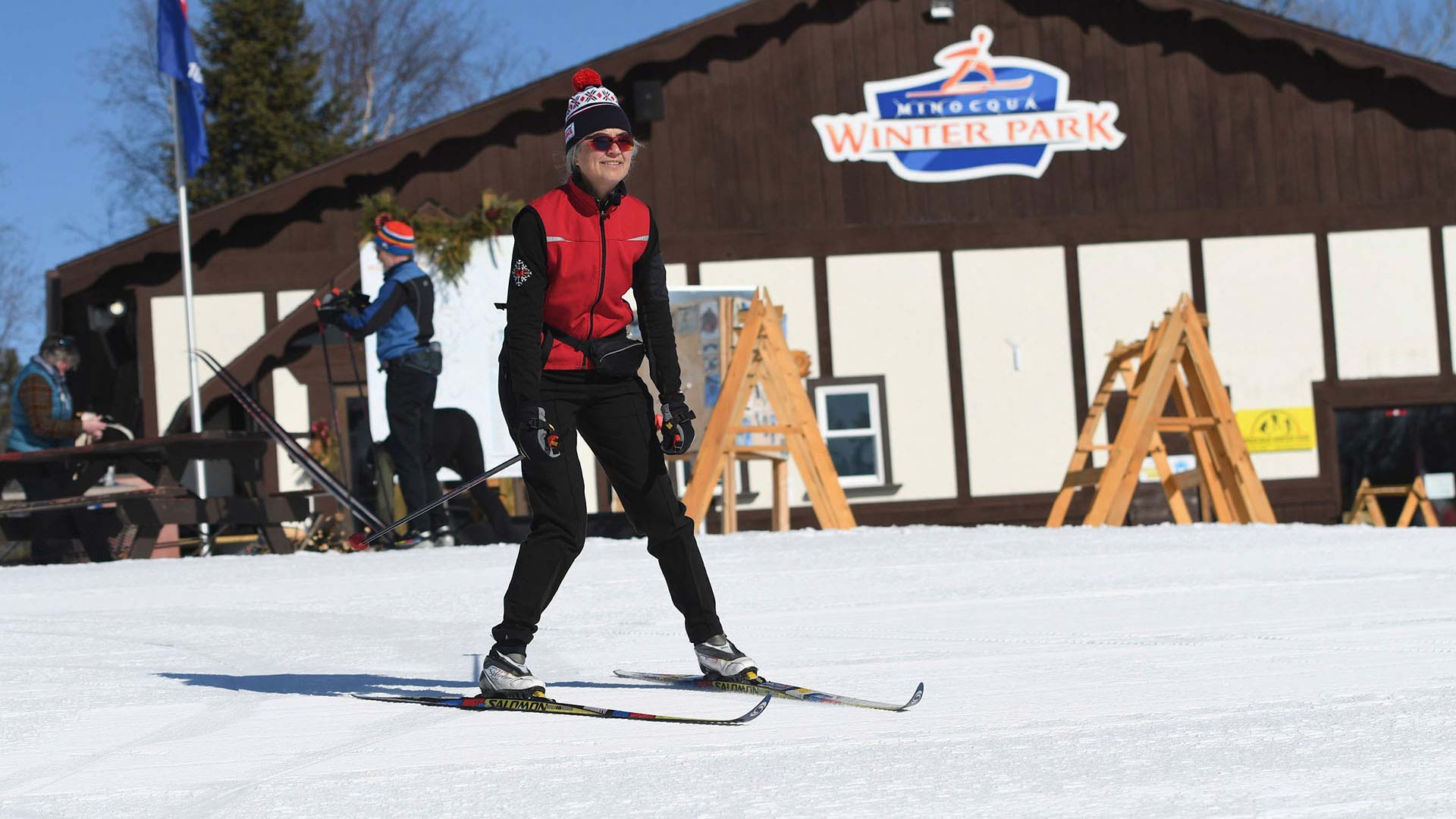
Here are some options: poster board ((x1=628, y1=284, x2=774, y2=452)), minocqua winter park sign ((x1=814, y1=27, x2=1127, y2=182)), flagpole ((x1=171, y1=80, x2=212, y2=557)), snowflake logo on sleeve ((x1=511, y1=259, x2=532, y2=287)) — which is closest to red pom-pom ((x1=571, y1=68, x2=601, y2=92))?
snowflake logo on sleeve ((x1=511, y1=259, x2=532, y2=287))

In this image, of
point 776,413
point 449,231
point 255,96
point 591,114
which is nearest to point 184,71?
point 449,231

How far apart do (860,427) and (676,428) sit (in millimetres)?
11935

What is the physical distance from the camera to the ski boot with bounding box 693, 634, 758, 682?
4258mm

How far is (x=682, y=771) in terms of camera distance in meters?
3.11

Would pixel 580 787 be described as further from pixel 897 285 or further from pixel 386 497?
pixel 897 285

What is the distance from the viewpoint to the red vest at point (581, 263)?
14.0 feet

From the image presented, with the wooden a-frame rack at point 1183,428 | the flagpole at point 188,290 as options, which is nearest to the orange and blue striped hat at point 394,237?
the flagpole at point 188,290

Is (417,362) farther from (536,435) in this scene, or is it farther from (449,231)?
(536,435)

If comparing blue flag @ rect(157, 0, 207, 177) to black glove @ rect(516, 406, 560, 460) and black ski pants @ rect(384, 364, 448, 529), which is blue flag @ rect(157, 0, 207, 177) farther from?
black glove @ rect(516, 406, 560, 460)

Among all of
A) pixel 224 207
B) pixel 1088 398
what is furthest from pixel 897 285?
pixel 224 207

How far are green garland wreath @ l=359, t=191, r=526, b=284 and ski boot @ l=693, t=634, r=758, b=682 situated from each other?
8667 millimetres

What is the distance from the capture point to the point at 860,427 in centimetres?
1625

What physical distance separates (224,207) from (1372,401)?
11.5 meters

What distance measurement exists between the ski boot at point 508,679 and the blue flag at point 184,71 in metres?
11.0
